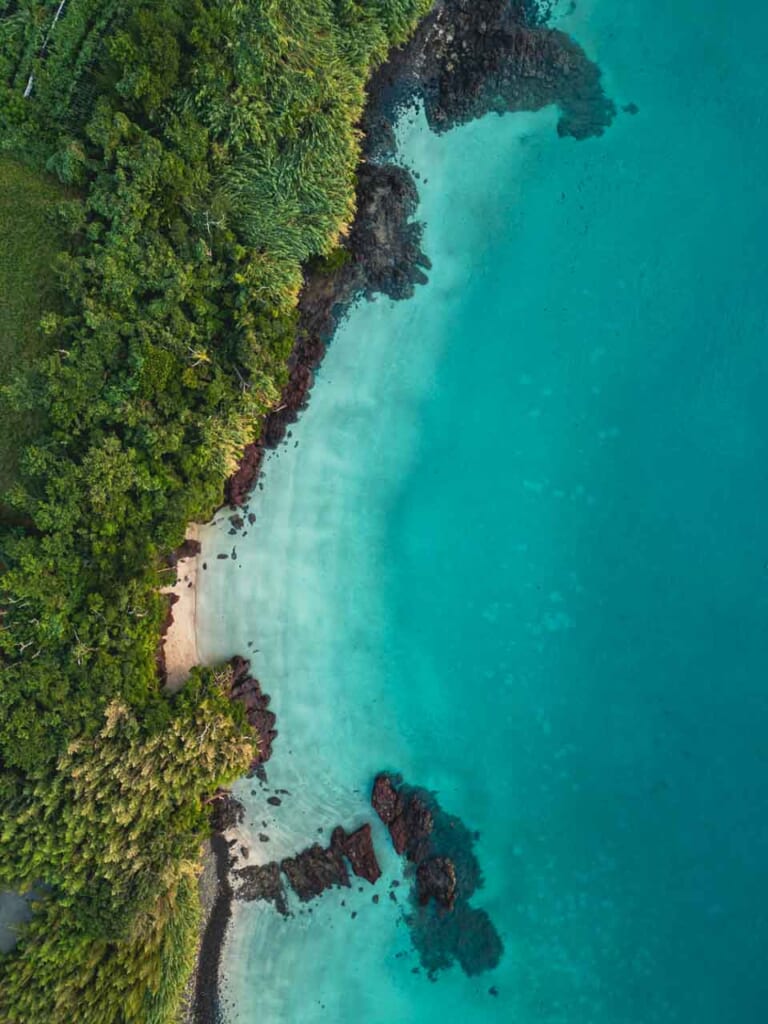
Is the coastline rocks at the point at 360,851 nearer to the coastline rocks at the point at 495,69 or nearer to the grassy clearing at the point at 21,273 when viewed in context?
the grassy clearing at the point at 21,273

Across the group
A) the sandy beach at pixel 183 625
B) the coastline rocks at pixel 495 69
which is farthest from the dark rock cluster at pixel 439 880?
the coastline rocks at pixel 495 69

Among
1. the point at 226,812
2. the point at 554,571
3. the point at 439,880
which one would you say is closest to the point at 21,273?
the point at 226,812

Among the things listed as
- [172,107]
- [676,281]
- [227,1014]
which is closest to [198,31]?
[172,107]

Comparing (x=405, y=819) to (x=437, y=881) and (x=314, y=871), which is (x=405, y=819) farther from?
(x=314, y=871)

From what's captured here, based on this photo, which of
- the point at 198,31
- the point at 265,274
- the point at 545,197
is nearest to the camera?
the point at 198,31

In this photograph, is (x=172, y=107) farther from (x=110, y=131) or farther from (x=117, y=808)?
(x=117, y=808)

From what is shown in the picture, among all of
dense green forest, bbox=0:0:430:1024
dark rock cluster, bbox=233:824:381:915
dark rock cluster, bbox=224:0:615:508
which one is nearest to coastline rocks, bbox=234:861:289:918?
dark rock cluster, bbox=233:824:381:915
